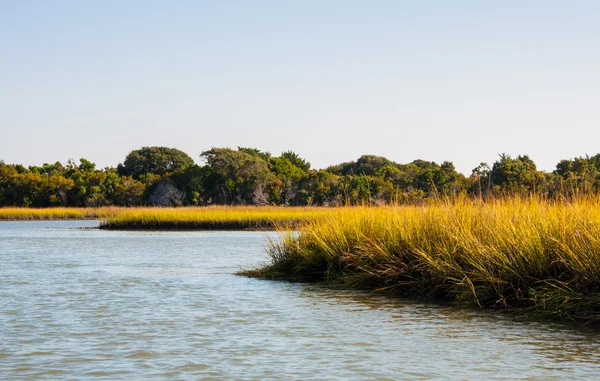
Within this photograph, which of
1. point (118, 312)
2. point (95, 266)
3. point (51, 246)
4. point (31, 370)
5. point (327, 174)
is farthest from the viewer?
point (327, 174)

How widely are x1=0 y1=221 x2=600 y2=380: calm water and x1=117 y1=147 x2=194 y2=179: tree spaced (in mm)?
72830

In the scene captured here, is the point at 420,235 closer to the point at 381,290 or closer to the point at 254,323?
the point at 381,290

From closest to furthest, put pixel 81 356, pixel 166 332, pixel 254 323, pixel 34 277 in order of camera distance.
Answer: pixel 81 356
pixel 166 332
pixel 254 323
pixel 34 277

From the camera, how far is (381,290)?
13859 millimetres

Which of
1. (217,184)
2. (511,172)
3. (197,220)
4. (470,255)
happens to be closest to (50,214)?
(217,184)

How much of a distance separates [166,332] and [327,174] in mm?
58053

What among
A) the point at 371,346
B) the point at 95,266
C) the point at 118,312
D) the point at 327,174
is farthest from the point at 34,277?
the point at 327,174

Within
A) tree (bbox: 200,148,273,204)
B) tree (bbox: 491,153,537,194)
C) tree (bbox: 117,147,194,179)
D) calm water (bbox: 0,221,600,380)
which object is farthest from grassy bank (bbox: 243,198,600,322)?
tree (bbox: 117,147,194,179)

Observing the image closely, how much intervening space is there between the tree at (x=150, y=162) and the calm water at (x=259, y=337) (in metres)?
72.8

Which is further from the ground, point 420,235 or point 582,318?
point 420,235

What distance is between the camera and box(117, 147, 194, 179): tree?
8775cm

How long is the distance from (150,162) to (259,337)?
8013 centimetres

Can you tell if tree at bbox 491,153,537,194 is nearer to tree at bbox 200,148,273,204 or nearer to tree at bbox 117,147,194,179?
tree at bbox 200,148,273,204

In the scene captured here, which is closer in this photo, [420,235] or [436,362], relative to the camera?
[436,362]
